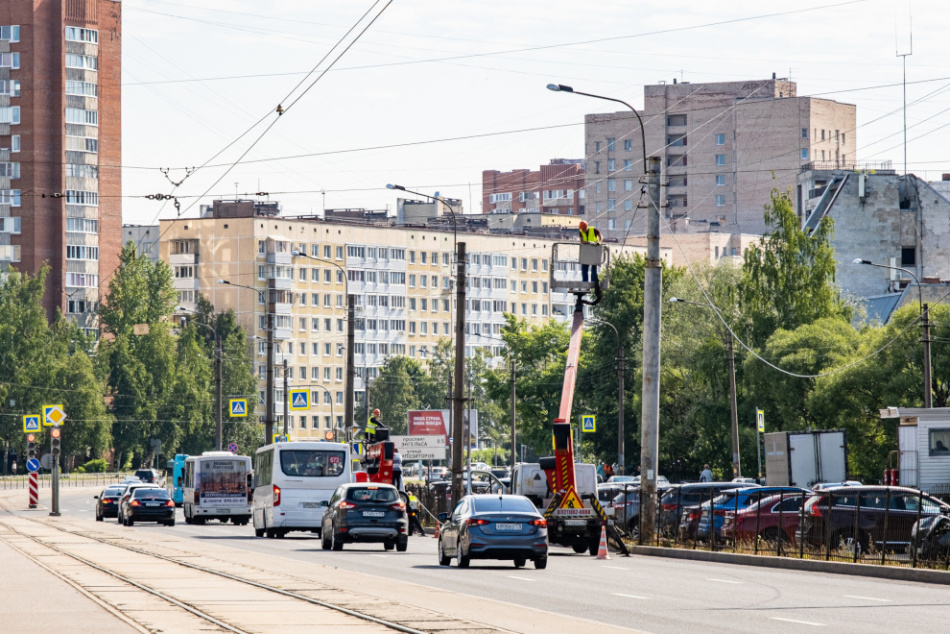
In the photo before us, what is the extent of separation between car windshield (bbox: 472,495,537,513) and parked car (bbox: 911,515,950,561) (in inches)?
246

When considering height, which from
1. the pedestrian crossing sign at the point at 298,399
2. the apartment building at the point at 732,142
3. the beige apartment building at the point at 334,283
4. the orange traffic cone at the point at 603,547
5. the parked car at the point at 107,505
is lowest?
the parked car at the point at 107,505

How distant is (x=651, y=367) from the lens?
3472 centimetres

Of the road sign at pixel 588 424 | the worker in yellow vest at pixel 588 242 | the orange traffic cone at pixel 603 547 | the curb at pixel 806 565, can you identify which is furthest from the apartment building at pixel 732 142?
the orange traffic cone at pixel 603 547

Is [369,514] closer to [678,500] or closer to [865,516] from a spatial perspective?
[678,500]

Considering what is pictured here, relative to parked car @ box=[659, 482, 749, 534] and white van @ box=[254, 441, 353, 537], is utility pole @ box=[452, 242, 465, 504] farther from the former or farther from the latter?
parked car @ box=[659, 482, 749, 534]

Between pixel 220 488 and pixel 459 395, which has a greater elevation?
pixel 459 395

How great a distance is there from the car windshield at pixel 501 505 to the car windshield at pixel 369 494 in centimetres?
605

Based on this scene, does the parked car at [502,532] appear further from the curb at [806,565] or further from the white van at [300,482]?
the white van at [300,482]

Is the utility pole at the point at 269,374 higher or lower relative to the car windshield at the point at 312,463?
higher

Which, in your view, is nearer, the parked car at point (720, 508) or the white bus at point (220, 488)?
the parked car at point (720, 508)

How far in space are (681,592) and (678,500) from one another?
13.8 metres

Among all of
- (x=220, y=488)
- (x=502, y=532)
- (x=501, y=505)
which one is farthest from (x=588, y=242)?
(x=220, y=488)

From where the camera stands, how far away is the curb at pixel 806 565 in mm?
23453

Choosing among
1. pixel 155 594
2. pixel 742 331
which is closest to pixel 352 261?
pixel 742 331
